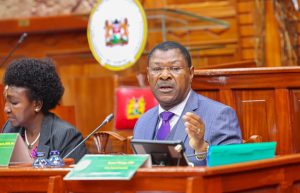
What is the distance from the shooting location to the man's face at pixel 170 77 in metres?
3.87

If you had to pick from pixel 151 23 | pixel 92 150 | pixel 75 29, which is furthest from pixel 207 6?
pixel 92 150

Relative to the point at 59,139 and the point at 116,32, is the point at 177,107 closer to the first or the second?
the point at 59,139

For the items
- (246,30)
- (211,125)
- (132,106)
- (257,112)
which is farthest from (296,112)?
(246,30)

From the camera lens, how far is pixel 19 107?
4.37 meters

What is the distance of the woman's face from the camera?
4.36m

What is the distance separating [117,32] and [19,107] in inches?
121

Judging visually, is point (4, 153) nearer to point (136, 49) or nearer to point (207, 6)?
point (136, 49)

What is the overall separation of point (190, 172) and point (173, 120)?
1.17 meters

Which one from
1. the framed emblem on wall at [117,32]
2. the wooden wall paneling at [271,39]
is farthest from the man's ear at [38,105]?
the wooden wall paneling at [271,39]

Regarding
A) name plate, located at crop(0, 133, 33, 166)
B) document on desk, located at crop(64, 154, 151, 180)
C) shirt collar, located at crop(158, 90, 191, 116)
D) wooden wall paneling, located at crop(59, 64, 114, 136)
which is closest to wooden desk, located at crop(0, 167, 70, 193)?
document on desk, located at crop(64, 154, 151, 180)

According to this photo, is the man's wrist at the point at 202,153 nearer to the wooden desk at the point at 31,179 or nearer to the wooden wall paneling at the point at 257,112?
the wooden desk at the point at 31,179

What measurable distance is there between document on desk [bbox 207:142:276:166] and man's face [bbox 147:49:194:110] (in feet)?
2.82

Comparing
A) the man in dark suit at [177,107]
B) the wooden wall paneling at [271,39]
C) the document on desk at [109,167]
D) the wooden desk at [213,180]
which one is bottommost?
the wooden desk at [213,180]

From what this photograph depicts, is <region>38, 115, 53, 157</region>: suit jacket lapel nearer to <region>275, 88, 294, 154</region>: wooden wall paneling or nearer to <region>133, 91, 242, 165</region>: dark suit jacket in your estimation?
<region>133, 91, 242, 165</region>: dark suit jacket
